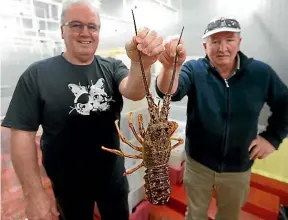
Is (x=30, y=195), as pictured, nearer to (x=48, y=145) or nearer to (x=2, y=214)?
(x=48, y=145)

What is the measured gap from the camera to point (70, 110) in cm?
92

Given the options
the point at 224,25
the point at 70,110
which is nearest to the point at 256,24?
the point at 224,25

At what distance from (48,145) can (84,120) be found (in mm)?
205

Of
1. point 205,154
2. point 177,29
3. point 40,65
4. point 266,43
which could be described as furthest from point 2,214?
point 266,43

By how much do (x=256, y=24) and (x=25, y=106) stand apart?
5.12 ft

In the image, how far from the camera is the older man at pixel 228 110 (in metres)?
1.11

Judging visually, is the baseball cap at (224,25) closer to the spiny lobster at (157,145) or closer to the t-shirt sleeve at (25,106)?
the spiny lobster at (157,145)

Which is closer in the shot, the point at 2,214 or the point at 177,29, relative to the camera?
the point at 2,214

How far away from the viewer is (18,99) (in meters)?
0.85

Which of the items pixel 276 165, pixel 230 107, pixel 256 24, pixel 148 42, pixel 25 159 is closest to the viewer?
pixel 148 42

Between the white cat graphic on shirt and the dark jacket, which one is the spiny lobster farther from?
the dark jacket

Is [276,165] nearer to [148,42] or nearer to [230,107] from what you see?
[230,107]

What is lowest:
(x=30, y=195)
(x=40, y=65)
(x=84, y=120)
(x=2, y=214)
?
(x=2, y=214)

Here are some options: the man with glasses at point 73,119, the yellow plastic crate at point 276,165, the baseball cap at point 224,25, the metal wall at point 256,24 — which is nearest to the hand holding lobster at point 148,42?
the man with glasses at point 73,119
